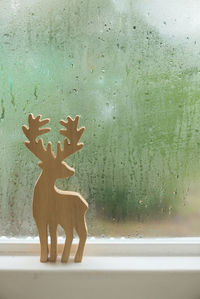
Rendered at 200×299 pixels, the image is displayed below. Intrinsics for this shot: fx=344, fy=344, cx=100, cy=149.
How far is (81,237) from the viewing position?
114 centimetres

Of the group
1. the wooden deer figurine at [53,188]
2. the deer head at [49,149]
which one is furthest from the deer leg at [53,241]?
the deer head at [49,149]

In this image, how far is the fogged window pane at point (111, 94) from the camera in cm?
127

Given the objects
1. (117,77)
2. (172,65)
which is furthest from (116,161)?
(172,65)

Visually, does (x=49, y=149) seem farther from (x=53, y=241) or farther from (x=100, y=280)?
(x=100, y=280)

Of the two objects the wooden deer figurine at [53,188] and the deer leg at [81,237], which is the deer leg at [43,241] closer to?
the wooden deer figurine at [53,188]

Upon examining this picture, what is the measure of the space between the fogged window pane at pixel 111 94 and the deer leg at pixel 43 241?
0.17 metres

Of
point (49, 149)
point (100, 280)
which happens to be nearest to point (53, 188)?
point (49, 149)

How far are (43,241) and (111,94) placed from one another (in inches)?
22.7

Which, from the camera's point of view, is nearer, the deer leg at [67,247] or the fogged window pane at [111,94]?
the deer leg at [67,247]

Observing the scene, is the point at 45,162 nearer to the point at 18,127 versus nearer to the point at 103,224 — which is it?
the point at 18,127

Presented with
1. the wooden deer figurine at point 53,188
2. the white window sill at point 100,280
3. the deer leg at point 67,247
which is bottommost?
the white window sill at point 100,280

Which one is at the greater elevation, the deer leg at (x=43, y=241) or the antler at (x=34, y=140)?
the antler at (x=34, y=140)

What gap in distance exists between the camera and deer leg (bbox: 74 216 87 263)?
1.13 m

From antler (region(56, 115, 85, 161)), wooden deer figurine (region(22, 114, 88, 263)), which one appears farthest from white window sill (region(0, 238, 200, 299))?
antler (region(56, 115, 85, 161))
